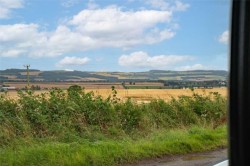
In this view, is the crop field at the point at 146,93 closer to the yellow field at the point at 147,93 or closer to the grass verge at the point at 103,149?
the yellow field at the point at 147,93

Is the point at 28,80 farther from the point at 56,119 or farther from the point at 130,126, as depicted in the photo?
the point at 130,126

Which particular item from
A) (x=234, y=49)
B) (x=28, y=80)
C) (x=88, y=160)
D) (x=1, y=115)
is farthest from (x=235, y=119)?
(x=28, y=80)

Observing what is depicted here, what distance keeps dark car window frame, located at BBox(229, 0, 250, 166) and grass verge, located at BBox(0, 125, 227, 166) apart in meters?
7.40

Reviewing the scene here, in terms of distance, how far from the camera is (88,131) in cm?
1116

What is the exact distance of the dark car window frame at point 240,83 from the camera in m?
1.17

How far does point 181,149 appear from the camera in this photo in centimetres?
1052

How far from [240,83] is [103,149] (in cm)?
823

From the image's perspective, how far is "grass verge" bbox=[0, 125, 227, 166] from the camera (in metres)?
8.46

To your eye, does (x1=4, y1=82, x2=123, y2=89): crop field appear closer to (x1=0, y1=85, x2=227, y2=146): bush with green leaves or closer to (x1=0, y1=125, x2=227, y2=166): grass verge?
(x1=0, y1=85, x2=227, y2=146): bush with green leaves

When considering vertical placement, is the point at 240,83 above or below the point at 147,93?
above

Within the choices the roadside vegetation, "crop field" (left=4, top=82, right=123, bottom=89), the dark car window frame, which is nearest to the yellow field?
"crop field" (left=4, top=82, right=123, bottom=89)

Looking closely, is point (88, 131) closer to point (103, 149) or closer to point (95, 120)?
point (95, 120)

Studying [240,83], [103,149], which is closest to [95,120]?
[103,149]

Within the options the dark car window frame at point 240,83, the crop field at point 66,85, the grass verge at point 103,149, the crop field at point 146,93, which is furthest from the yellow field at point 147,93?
the dark car window frame at point 240,83
